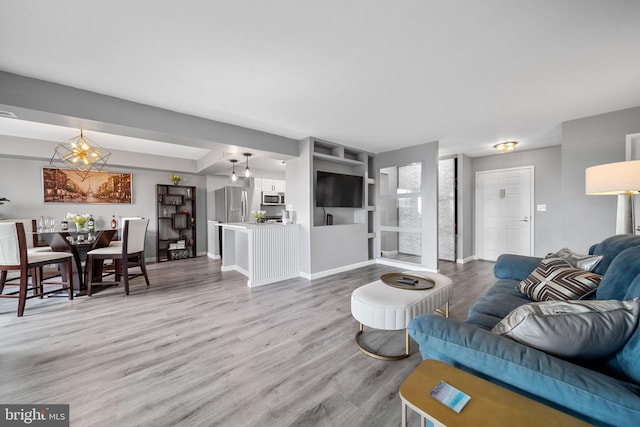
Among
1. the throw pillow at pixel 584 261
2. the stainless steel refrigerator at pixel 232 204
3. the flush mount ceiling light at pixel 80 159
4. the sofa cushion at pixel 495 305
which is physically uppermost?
the flush mount ceiling light at pixel 80 159

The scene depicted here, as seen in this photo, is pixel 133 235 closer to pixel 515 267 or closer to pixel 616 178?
pixel 515 267

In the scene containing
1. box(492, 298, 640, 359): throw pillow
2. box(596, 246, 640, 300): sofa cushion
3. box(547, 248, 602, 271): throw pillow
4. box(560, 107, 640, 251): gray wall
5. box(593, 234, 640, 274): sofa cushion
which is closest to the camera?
box(492, 298, 640, 359): throw pillow

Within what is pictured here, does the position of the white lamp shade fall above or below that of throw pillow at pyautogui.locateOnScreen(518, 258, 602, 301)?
above

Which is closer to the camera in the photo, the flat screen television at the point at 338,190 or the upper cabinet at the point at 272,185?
the flat screen television at the point at 338,190

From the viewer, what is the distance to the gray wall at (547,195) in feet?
14.7

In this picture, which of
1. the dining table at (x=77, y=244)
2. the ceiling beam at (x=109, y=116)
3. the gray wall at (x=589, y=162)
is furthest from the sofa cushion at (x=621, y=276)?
the dining table at (x=77, y=244)

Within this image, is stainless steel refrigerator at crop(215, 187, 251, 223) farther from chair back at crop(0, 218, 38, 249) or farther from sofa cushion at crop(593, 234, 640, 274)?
sofa cushion at crop(593, 234, 640, 274)

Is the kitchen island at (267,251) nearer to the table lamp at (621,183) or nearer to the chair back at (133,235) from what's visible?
the chair back at (133,235)

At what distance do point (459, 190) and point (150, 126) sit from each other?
5.59 m

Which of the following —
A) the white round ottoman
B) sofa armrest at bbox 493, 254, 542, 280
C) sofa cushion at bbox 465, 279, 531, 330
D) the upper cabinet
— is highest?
the upper cabinet

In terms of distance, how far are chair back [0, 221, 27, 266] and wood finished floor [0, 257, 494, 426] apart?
62 centimetres

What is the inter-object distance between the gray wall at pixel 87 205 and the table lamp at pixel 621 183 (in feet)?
23.4

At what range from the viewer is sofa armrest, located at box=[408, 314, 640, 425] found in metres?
0.73

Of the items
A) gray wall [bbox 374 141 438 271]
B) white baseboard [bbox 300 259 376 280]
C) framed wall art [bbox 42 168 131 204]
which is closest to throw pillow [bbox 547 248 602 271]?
gray wall [bbox 374 141 438 271]
